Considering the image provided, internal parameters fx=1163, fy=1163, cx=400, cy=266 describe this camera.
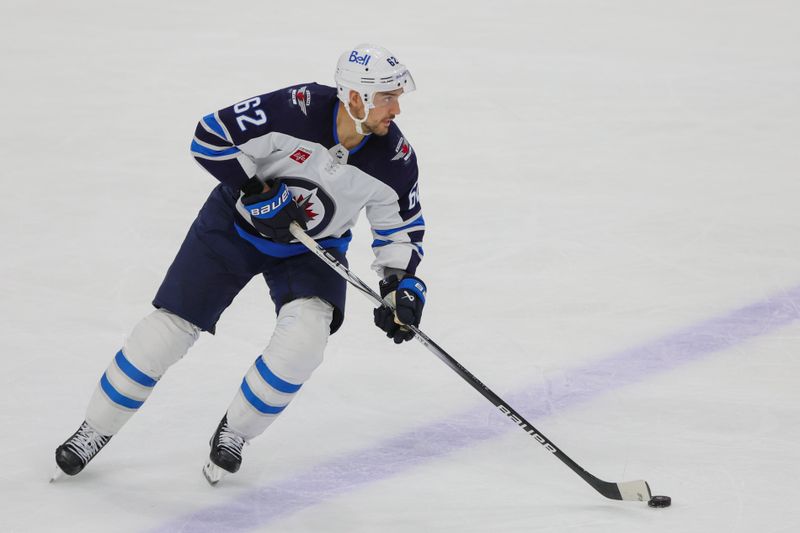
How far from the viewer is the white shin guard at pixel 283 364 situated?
10.1 feet

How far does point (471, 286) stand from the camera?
4.42 meters

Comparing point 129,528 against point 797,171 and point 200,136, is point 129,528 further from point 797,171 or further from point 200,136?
point 797,171

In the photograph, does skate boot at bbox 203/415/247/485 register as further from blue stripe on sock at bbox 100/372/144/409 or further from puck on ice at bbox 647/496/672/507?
puck on ice at bbox 647/496/672/507

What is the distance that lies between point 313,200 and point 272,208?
150mm

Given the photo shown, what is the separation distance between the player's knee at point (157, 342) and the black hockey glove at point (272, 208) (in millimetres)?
346

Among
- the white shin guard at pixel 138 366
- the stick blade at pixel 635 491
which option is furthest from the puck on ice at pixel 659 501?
the white shin guard at pixel 138 366

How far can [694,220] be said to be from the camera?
16.4 ft

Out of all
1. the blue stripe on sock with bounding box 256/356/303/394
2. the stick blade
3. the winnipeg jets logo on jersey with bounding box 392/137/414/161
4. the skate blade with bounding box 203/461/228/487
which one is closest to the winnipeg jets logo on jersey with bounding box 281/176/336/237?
the winnipeg jets logo on jersey with bounding box 392/137/414/161

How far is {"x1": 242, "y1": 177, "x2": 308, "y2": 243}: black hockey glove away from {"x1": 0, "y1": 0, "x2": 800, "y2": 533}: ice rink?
28.1 inches

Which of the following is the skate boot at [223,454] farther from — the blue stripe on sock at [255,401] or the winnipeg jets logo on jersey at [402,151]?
the winnipeg jets logo on jersey at [402,151]

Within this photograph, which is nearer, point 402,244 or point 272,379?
point 272,379

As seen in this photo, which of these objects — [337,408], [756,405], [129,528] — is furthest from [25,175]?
[756,405]

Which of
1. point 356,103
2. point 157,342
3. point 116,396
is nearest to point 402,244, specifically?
point 356,103

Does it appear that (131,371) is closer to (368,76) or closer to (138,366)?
(138,366)
